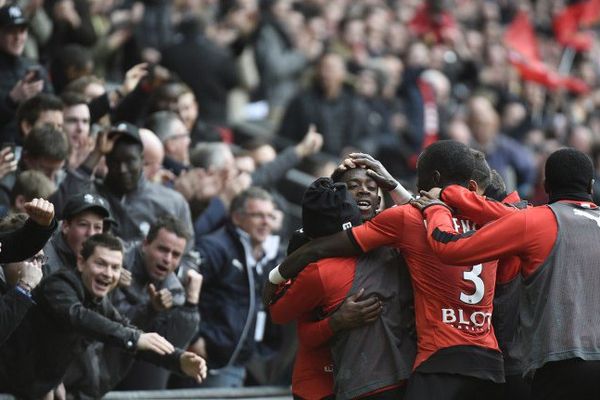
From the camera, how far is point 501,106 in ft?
58.9

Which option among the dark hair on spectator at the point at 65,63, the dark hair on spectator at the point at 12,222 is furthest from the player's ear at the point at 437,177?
the dark hair on spectator at the point at 65,63

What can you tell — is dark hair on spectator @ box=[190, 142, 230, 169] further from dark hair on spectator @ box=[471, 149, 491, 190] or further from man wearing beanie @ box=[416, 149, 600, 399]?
man wearing beanie @ box=[416, 149, 600, 399]

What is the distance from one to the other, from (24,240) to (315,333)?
1.53 metres

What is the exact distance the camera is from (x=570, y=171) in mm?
6750

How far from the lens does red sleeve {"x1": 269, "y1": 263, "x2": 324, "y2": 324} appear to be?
6.66 meters

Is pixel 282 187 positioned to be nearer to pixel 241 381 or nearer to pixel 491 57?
pixel 241 381

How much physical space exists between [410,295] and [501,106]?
11561mm

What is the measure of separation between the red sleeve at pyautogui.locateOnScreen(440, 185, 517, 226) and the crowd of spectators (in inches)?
77.7

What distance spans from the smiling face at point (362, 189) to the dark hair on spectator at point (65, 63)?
4.17 meters

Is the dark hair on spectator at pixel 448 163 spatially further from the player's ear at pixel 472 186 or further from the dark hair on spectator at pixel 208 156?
the dark hair on spectator at pixel 208 156

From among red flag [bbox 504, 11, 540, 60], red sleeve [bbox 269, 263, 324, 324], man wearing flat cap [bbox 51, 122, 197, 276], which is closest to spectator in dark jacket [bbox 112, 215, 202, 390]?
man wearing flat cap [bbox 51, 122, 197, 276]

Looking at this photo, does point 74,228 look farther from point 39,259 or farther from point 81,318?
point 81,318

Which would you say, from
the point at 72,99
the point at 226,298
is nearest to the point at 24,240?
the point at 72,99

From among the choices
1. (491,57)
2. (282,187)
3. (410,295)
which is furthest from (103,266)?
(491,57)
